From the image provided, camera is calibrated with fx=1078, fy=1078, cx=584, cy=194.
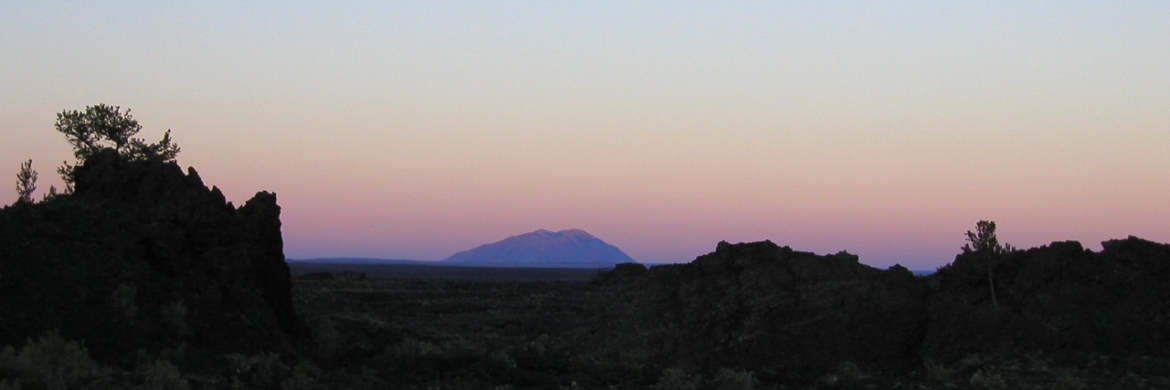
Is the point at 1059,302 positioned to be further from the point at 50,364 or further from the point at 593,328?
the point at 50,364

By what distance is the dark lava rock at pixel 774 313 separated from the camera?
77.7ft

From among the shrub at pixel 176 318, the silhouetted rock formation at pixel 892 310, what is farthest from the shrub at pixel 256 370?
the silhouetted rock formation at pixel 892 310

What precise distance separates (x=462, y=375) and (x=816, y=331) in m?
9.22

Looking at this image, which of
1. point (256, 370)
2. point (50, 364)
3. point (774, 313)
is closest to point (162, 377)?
point (50, 364)

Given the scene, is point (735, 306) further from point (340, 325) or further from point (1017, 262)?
point (340, 325)

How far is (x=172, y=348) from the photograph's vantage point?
18438 millimetres

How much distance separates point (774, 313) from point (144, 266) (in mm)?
13598

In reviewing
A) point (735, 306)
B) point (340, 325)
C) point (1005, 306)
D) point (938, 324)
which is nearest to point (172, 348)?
point (340, 325)

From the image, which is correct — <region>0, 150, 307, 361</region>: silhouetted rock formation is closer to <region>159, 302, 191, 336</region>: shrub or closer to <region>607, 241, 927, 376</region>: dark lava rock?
<region>159, 302, 191, 336</region>: shrub

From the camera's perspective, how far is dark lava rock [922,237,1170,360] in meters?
23.7

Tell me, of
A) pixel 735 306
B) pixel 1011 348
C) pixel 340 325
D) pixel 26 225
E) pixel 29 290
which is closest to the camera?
pixel 29 290

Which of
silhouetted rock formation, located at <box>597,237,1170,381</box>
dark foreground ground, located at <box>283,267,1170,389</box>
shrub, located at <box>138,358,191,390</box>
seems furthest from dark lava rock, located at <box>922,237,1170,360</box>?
shrub, located at <box>138,358,191,390</box>

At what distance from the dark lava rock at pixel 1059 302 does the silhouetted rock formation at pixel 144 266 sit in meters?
14.4

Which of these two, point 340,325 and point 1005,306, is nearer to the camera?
point 1005,306
